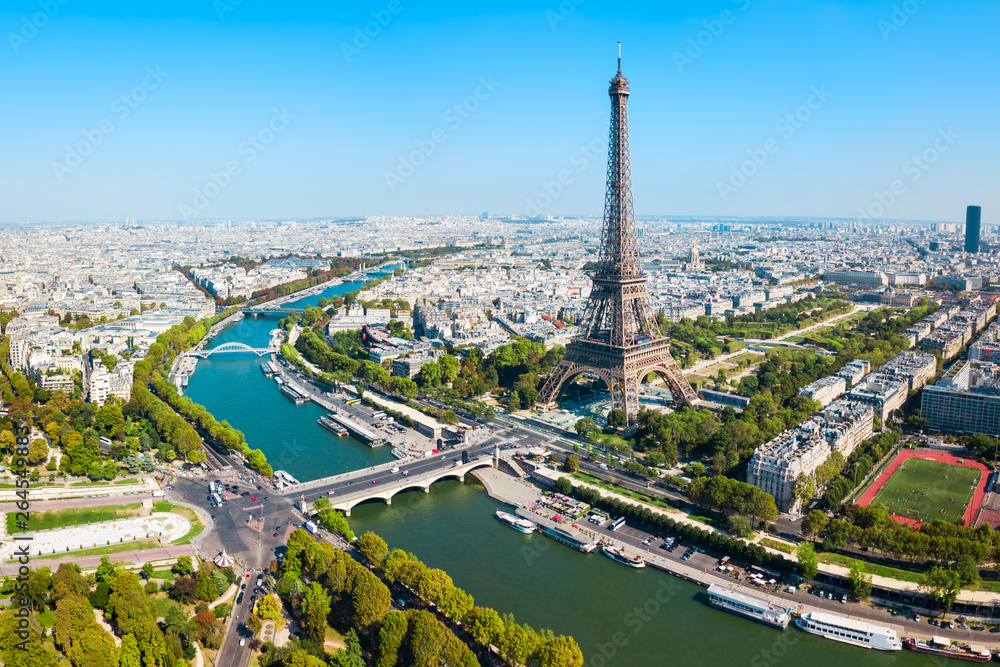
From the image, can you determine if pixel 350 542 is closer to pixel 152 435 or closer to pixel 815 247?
pixel 152 435

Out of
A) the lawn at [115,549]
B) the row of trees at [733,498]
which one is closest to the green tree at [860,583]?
the row of trees at [733,498]

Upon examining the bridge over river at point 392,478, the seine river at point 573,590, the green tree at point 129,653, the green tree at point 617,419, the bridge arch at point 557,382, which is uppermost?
the bridge arch at point 557,382

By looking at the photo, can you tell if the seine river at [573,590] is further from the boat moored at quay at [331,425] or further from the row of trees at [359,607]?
the row of trees at [359,607]

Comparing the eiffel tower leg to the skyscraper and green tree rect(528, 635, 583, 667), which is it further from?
the skyscraper

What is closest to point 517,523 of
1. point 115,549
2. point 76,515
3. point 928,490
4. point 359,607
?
point 359,607

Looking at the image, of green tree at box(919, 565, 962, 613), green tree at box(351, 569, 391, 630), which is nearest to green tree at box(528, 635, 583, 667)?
green tree at box(351, 569, 391, 630)

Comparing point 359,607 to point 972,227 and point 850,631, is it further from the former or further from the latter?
point 972,227
